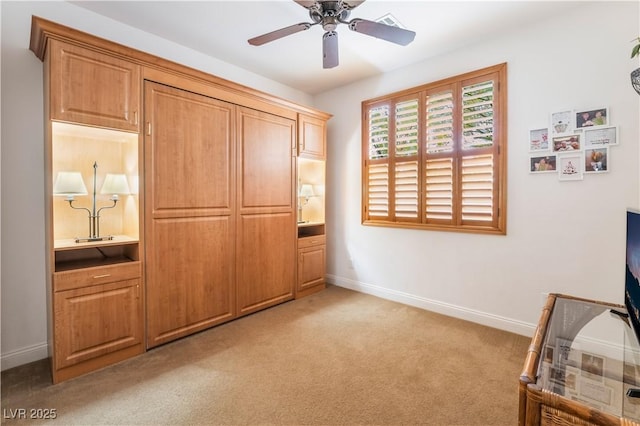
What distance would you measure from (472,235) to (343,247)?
177cm

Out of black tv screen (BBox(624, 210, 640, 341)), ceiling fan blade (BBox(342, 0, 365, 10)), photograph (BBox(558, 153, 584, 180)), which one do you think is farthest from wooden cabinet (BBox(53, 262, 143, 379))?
photograph (BBox(558, 153, 584, 180))

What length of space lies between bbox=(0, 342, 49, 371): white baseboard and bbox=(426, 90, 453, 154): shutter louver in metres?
4.05

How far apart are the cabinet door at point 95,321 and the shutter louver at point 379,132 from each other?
3024mm

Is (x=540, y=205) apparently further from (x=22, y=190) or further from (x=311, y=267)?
(x=22, y=190)

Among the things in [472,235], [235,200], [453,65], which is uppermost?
[453,65]

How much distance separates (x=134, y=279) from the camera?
2.39 m

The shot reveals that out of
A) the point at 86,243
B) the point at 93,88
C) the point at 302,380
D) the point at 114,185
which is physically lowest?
the point at 302,380

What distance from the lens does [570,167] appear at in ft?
8.38

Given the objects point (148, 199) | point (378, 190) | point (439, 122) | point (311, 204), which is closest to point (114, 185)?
point (148, 199)

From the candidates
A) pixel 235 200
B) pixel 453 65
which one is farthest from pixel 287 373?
pixel 453 65

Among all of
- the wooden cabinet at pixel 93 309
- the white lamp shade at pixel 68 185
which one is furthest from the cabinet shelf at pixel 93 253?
the white lamp shade at pixel 68 185

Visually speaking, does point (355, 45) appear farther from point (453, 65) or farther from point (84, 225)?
point (84, 225)

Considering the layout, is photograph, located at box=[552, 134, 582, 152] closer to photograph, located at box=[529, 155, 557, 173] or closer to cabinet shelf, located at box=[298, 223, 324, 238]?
photograph, located at box=[529, 155, 557, 173]

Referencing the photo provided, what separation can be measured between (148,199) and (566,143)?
3586 mm
